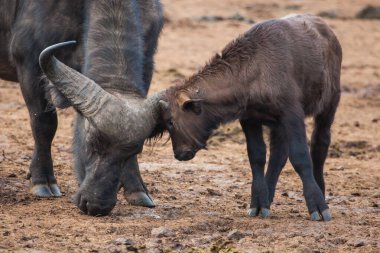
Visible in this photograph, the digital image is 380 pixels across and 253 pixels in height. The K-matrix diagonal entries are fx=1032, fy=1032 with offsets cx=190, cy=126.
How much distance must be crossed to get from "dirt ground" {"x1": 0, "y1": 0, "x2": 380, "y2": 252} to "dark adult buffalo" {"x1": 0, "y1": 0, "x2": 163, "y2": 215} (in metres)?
0.31

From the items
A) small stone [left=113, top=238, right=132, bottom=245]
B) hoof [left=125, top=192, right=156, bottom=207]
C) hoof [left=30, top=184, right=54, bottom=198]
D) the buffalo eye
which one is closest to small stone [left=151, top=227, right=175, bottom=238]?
small stone [left=113, top=238, right=132, bottom=245]

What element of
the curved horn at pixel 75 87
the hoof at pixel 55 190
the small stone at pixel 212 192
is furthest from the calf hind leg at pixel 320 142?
the hoof at pixel 55 190

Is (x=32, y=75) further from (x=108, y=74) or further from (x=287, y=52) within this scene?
(x=287, y=52)

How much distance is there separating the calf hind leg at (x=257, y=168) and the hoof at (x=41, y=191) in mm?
2106

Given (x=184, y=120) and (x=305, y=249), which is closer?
(x=305, y=249)

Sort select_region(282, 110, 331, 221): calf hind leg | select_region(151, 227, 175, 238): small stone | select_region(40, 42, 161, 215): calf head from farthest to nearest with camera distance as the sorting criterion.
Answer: select_region(282, 110, 331, 221): calf hind leg
select_region(40, 42, 161, 215): calf head
select_region(151, 227, 175, 238): small stone

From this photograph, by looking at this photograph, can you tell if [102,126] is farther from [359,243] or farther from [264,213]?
[359,243]

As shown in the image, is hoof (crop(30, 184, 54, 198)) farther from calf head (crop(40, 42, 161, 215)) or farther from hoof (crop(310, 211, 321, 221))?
hoof (crop(310, 211, 321, 221))

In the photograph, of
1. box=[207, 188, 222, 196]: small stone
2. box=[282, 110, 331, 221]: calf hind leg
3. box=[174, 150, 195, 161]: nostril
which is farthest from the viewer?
box=[207, 188, 222, 196]: small stone

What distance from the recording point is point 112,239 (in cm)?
809

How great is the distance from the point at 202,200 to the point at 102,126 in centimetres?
198

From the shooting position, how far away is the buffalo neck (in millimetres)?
9133

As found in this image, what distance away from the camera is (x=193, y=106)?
8.80m

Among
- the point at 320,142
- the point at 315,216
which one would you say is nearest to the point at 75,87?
the point at 315,216
